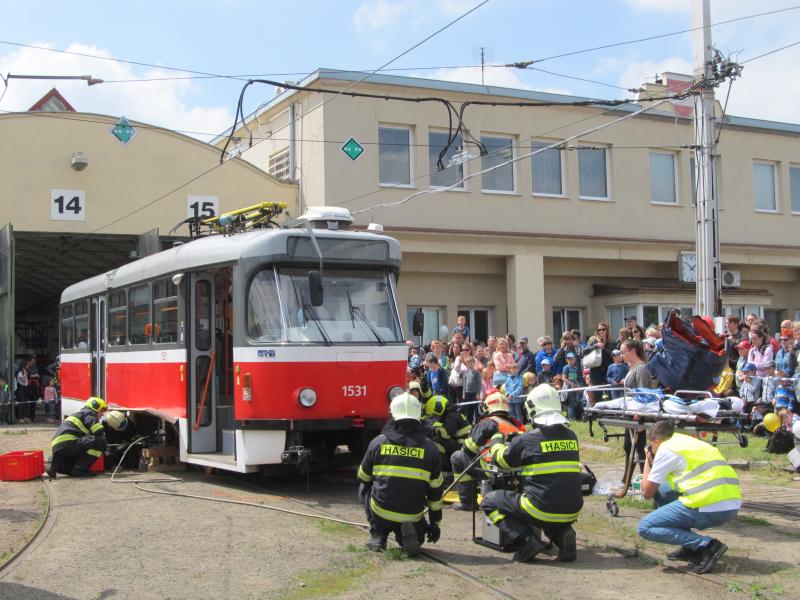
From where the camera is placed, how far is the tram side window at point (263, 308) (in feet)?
36.2

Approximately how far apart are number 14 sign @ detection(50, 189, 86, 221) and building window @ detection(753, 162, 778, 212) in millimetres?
20369

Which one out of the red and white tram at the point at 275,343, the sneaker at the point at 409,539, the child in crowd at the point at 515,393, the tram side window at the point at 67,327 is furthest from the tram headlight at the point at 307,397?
the tram side window at the point at 67,327

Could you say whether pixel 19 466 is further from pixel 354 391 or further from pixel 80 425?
pixel 354 391

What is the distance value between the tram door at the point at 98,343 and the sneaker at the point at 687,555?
11311 mm

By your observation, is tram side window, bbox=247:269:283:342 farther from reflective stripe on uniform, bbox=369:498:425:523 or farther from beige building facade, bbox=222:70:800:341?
beige building facade, bbox=222:70:800:341

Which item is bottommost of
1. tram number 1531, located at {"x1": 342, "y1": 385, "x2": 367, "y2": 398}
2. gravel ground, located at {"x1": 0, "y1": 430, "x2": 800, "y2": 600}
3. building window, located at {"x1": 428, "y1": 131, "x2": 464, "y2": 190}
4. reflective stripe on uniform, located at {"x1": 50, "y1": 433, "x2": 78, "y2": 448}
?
gravel ground, located at {"x1": 0, "y1": 430, "x2": 800, "y2": 600}

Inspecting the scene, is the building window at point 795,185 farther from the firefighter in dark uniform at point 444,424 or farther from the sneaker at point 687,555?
the sneaker at point 687,555

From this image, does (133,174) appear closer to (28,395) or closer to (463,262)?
(28,395)

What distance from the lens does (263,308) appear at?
11.1 meters

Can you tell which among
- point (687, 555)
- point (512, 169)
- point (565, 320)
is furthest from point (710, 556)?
point (565, 320)

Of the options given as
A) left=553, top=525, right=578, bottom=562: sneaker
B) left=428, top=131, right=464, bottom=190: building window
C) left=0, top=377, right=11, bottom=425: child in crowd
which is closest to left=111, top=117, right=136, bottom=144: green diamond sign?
left=0, top=377, right=11, bottom=425: child in crowd

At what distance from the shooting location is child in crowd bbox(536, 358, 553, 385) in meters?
17.2

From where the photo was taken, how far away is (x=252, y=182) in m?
25.0

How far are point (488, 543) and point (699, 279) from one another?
7.76 m
